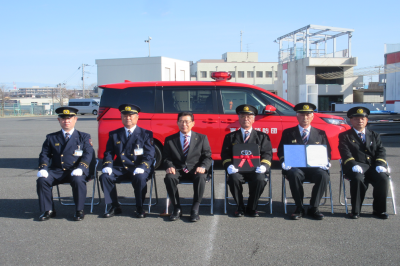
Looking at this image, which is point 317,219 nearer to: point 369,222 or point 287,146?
point 369,222

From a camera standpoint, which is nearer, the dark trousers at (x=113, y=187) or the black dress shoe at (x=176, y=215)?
the black dress shoe at (x=176, y=215)

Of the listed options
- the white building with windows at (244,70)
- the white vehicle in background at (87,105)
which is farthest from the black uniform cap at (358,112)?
the white building with windows at (244,70)

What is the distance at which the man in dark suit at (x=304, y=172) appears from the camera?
15.7ft

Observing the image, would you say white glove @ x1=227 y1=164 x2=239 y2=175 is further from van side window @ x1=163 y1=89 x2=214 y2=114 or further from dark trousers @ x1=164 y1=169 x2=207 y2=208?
van side window @ x1=163 y1=89 x2=214 y2=114

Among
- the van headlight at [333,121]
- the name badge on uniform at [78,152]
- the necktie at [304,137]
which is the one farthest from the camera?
the van headlight at [333,121]

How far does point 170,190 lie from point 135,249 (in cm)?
129

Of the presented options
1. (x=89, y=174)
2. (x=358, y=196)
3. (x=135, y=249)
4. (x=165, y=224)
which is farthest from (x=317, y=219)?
(x=89, y=174)

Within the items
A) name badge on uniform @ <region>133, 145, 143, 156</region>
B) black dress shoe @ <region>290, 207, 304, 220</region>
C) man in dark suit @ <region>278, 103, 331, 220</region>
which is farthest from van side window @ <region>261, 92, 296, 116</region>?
name badge on uniform @ <region>133, 145, 143, 156</region>

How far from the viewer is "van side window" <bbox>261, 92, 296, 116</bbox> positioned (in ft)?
24.7

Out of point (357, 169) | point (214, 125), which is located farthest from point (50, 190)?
point (357, 169)

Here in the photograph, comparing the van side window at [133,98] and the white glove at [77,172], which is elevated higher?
the van side window at [133,98]

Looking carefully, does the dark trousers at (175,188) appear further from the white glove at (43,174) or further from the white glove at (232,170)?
the white glove at (43,174)

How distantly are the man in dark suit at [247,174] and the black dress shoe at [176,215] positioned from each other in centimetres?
77

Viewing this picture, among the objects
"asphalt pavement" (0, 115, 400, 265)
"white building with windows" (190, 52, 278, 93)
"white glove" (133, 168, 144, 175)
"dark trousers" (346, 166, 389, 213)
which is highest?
"white building with windows" (190, 52, 278, 93)
